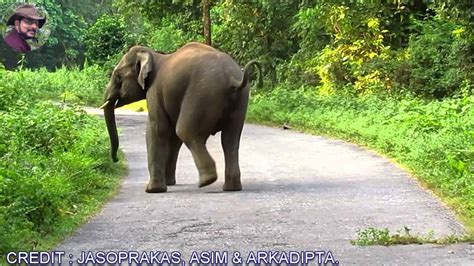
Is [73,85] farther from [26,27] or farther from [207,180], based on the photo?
[207,180]

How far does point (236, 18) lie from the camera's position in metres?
34.9

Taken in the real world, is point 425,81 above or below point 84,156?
below

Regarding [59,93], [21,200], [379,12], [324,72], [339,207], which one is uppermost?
[21,200]

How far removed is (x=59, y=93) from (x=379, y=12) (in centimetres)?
1704

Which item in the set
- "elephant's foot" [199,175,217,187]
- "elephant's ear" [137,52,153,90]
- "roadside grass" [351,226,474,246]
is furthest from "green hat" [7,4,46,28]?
"roadside grass" [351,226,474,246]

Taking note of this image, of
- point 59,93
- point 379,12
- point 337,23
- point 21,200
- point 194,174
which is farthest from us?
point 59,93

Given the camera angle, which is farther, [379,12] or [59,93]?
[59,93]

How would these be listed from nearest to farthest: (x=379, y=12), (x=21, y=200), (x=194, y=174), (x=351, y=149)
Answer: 1. (x=21, y=200)
2. (x=194, y=174)
3. (x=351, y=149)
4. (x=379, y=12)

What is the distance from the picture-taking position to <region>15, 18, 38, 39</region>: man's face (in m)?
24.2

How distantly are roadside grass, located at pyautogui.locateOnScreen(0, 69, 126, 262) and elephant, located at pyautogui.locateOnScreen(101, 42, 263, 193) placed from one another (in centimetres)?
89

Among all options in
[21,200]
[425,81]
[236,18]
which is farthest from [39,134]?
[236,18]

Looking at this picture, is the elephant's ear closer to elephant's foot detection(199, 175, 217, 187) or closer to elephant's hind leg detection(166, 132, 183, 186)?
elephant's hind leg detection(166, 132, 183, 186)

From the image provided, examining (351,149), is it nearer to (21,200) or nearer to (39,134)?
(39,134)

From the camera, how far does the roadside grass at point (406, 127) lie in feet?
37.3
